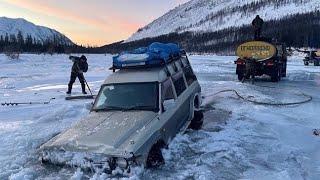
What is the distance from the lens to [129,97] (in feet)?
31.9

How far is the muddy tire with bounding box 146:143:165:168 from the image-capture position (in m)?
8.40

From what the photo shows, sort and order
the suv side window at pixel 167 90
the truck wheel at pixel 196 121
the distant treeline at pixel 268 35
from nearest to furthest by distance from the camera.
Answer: the suv side window at pixel 167 90 < the truck wheel at pixel 196 121 < the distant treeline at pixel 268 35

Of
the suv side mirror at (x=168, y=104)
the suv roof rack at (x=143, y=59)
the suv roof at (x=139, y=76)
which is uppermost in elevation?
the suv roof rack at (x=143, y=59)

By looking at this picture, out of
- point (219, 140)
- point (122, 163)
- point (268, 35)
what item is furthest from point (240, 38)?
point (122, 163)

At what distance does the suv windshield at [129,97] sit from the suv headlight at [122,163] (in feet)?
5.85

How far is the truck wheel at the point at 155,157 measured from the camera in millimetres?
8398

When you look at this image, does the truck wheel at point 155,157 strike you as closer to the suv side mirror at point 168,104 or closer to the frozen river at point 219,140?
the frozen river at point 219,140

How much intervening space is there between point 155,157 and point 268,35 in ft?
398

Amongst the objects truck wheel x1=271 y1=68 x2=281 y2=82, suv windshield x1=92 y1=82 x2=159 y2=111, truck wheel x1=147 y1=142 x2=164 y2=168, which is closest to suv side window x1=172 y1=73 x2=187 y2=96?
suv windshield x1=92 y1=82 x2=159 y2=111

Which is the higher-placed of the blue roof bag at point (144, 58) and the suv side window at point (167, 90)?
the blue roof bag at point (144, 58)

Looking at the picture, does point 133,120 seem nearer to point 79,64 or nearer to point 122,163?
point 122,163

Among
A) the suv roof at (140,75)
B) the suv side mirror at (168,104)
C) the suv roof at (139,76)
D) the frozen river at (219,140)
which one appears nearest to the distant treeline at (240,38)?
the frozen river at (219,140)

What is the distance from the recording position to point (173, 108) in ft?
32.7

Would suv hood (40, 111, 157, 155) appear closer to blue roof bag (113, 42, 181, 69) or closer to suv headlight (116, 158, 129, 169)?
suv headlight (116, 158, 129, 169)
